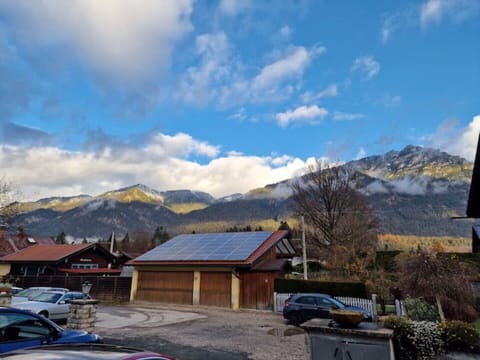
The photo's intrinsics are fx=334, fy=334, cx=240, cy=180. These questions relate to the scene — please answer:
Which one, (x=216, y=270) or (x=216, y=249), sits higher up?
(x=216, y=249)

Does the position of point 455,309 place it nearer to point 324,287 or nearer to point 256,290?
point 324,287

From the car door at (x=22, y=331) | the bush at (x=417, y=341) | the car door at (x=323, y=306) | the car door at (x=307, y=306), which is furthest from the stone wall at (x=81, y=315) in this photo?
the bush at (x=417, y=341)

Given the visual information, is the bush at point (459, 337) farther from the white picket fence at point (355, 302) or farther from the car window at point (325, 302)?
→ the white picket fence at point (355, 302)

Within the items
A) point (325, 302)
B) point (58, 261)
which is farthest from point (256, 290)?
point (58, 261)

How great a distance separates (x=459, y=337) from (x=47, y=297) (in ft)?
57.4

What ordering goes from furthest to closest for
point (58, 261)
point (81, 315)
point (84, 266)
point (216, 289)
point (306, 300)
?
point (84, 266)
point (58, 261)
point (216, 289)
point (306, 300)
point (81, 315)

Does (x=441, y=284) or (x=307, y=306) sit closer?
(x=441, y=284)

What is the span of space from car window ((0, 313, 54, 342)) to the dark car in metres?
11.9

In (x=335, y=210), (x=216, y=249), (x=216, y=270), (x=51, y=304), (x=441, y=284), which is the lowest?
(x=51, y=304)

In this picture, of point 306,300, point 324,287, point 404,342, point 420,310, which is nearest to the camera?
point 404,342

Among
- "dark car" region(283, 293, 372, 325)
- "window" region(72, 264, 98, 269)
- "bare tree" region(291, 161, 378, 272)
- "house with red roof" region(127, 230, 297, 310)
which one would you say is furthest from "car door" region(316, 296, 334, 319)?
"window" region(72, 264, 98, 269)

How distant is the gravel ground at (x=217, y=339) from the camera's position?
9758 mm

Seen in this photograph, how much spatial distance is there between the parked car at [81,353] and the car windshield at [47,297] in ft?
51.0

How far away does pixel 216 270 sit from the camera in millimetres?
23359
